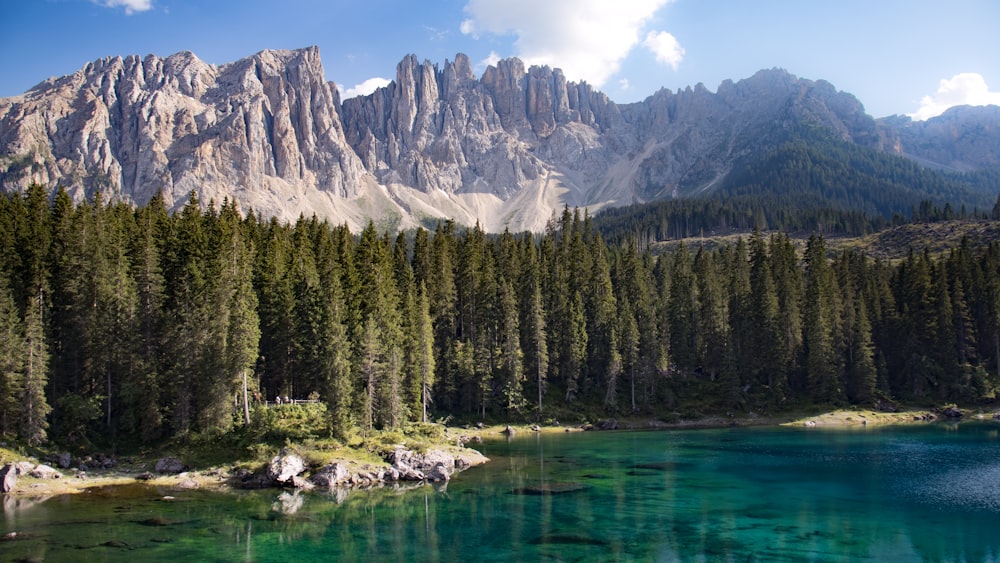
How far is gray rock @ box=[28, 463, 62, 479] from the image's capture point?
4372 centimetres

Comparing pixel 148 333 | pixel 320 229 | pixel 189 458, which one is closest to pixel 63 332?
pixel 148 333

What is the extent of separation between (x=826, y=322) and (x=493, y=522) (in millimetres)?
73127

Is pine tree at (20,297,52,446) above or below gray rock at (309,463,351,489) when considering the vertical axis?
above

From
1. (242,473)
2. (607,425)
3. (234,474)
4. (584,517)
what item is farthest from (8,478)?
(607,425)

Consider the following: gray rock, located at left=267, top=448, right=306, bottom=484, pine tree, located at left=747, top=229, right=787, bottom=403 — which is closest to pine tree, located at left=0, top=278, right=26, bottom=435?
gray rock, located at left=267, top=448, right=306, bottom=484

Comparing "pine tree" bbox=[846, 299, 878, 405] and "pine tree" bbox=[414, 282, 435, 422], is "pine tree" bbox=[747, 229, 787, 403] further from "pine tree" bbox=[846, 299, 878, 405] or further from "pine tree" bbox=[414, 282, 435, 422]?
"pine tree" bbox=[414, 282, 435, 422]

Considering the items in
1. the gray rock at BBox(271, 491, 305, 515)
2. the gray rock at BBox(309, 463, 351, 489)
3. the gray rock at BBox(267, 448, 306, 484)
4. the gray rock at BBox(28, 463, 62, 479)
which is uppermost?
the gray rock at BBox(28, 463, 62, 479)

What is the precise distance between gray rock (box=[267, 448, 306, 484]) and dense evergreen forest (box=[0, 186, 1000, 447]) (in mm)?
5158

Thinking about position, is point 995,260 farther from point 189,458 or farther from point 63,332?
point 63,332

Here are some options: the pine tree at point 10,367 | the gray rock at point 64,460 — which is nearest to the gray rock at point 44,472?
the gray rock at point 64,460

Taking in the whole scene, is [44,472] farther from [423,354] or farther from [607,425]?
[607,425]

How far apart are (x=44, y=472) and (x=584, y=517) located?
3642 centimetres

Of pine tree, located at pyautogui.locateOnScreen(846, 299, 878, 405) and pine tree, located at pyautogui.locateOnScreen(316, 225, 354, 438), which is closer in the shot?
pine tree, located at pyautogui.locateOnScreen(316, 225, 354, 438)

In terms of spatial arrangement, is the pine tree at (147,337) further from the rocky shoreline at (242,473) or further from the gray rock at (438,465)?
the gray rock at (438,465)
